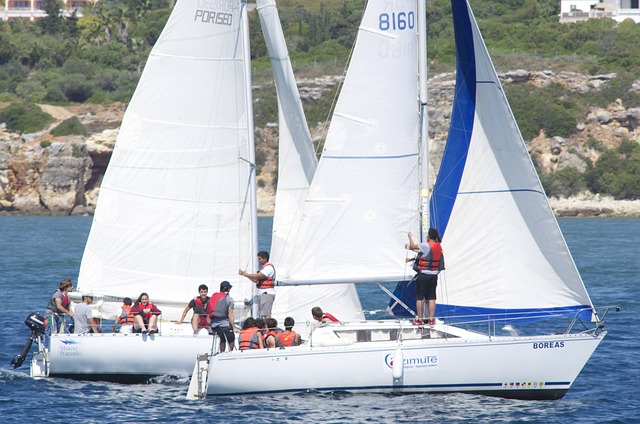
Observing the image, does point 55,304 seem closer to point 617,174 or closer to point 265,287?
point 265,287

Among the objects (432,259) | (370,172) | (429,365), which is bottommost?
(429,365)

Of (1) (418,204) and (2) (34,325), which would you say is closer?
(1) (418,204)

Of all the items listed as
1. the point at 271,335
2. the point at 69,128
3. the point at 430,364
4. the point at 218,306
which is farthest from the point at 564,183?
the point at 271,335

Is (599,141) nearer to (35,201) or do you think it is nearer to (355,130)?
(35,201)

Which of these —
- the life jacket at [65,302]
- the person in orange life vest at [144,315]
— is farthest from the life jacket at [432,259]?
the life jacket at [65,302]

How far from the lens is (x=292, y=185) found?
75.3ft

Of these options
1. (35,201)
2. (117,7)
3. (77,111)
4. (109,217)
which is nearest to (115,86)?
(77,111)

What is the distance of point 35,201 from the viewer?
315ft

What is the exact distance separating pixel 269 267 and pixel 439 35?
93648 millimetres

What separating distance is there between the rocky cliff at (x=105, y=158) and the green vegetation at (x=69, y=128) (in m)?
0.74

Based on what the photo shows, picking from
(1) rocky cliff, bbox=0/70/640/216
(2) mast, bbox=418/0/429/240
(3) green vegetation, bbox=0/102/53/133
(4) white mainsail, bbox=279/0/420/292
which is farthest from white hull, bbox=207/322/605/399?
(3) green vegetation, bbox=0/102/53/133

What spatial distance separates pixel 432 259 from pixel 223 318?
3839 mm

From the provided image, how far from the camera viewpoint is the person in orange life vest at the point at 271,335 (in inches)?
741

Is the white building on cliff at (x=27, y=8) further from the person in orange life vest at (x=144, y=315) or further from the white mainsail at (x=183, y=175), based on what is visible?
the person in orange life vest at (x=144, y=315)
